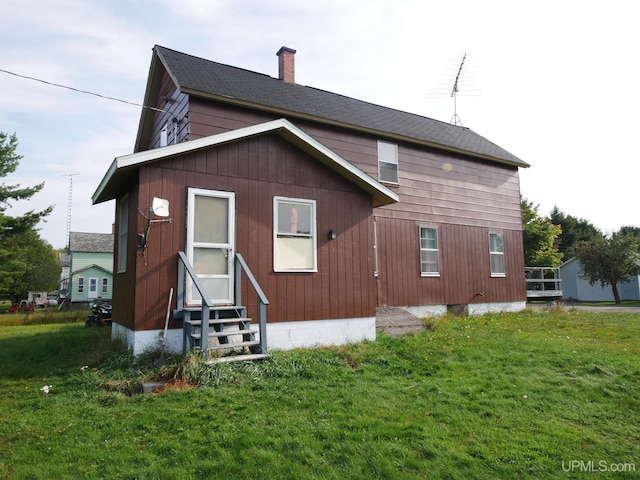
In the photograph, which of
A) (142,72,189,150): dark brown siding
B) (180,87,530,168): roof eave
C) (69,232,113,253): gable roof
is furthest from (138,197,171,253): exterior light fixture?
(69,232,113,253): gable roof

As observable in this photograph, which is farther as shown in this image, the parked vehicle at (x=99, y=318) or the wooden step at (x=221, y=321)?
the parked vehicle at (x=99, y=318)

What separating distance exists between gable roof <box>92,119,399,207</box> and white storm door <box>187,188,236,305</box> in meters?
0.78

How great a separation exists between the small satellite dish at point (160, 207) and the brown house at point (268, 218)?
34 mm

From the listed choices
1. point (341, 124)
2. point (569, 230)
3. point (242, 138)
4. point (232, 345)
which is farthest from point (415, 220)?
point (569, 230)

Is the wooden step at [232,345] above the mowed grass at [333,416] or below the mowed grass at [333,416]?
above

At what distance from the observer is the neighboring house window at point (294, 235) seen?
8.25 metres

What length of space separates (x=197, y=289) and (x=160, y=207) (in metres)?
1.43

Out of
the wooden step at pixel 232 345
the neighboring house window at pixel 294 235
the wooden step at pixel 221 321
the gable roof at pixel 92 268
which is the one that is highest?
the gable roof at pixel 92 268

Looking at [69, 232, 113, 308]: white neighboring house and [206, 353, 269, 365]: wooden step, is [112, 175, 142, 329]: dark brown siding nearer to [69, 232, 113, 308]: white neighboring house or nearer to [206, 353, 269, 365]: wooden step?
[206, 353, 269, 365]: wooden step

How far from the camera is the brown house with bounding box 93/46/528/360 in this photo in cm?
707

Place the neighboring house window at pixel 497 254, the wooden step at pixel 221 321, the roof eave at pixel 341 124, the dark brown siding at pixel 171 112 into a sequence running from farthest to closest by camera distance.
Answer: the neighboring house window at pixel 497 254, the dark brown siding at pixel 171 112, the roof eave at pixel 341 124, the wooden step at pixel 221 321

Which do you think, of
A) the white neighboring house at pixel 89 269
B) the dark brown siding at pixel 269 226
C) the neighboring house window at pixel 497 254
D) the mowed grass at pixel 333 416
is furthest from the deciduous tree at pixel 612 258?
the white neighboring house at pixel 89 269

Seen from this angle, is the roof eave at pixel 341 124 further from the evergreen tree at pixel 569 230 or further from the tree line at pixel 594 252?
the evergreen tree at pixel 569 230

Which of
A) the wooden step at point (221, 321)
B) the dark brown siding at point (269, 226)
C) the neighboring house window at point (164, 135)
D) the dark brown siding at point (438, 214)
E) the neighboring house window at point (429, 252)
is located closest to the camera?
the wooden step at point (221, 321)
